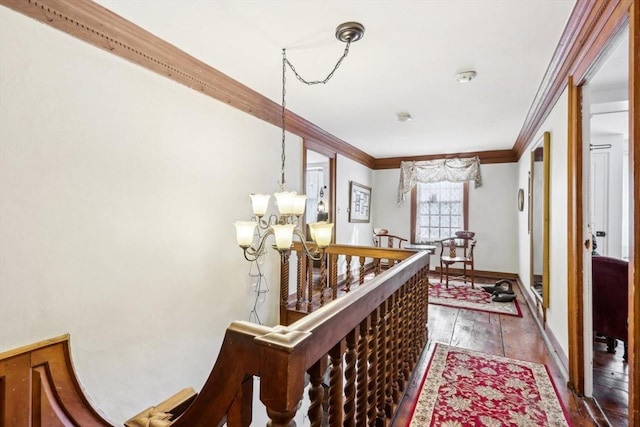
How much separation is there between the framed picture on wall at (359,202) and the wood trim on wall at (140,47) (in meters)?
2.65

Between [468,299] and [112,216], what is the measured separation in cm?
427

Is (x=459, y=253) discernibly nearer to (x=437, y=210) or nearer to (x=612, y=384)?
(x=437, y=210)

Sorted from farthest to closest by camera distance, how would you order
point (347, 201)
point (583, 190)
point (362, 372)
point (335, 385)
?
point (347, 201) → point (583, 190) → point (362, 372) → point (335, 385)

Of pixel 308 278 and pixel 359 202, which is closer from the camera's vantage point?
pixel 308 278

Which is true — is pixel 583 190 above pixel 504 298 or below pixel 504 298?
above

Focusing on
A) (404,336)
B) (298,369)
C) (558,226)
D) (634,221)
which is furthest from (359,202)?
(298,369)

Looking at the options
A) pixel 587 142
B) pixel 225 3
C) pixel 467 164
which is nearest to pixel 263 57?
pixel 225 3

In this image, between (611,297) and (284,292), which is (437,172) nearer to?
(611,297)

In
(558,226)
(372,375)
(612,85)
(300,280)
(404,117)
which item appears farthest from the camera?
(404,117)

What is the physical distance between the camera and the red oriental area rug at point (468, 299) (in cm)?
380

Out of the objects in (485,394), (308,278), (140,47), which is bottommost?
(485,394)

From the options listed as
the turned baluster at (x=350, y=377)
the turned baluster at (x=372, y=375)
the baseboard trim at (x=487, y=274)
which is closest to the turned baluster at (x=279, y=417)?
the turned baluster at (x=350, y=377)

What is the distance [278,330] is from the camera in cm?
74

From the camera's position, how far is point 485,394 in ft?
6.57
